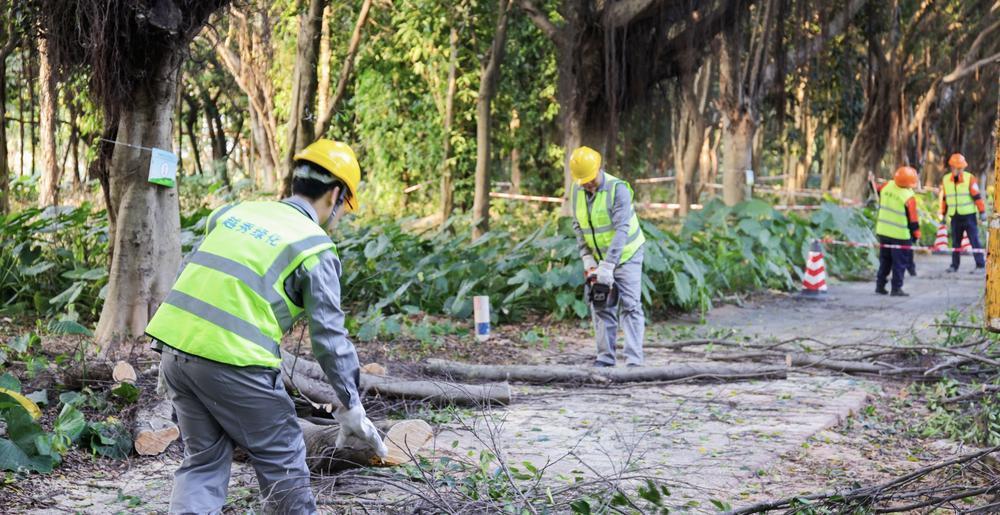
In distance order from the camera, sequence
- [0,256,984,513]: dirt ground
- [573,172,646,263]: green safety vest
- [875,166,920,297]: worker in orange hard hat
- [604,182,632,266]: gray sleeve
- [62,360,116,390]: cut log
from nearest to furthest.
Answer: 1. [0,256,984,513]: dirt ground
2. [62,360,116,390]: cut log
3. [604,182,632,266]: gray sleeve
4. [573,172,646,263]: green safety vest
5. [875,166,920,297]: worker in orange hard hat

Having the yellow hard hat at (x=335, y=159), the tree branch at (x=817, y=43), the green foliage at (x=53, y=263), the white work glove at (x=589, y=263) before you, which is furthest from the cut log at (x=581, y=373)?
the tree branch at (x=817, y=43)

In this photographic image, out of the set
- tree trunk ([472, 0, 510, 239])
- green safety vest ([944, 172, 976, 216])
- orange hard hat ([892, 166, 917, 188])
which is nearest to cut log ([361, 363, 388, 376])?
tree trunk ([472, 0, 510, 239])

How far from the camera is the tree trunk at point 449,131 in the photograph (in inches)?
707

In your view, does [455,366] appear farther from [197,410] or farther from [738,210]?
[738,210]

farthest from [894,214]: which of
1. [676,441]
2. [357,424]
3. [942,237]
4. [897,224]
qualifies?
[357,424]

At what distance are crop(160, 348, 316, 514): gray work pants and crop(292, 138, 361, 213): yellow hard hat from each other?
0.79 meters

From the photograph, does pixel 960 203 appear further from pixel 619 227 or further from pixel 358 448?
pixel 358 448

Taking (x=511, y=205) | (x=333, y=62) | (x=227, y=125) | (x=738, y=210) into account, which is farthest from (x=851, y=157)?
(x=227, y=125)

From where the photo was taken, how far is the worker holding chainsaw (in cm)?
845

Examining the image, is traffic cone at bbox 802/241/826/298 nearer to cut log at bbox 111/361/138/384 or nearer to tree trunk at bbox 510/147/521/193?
cut log at bbox 111/361/138/384

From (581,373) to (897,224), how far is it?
25.7 ft

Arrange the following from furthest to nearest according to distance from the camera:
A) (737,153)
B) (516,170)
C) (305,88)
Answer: (516,170) → (737,153) → (305,88)

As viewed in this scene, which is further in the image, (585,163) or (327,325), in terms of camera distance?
(585,163)

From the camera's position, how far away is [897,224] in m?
14.0
